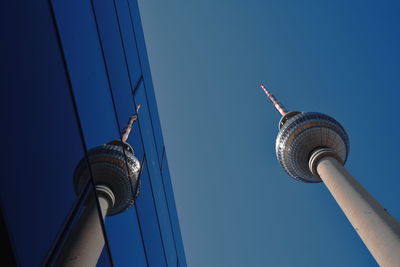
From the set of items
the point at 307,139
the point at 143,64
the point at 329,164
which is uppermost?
the point at 307,139

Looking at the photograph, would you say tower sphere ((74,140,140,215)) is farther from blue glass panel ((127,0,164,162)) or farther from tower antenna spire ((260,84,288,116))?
tower antenna spire ((260,84,288,116))

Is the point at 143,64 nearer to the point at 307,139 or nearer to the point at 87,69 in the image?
the point at 87,69

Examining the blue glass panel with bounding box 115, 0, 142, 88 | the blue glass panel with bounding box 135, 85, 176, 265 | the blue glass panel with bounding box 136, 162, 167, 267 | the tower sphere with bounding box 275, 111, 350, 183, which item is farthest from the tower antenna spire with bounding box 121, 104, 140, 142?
the tower sphere with bounding box 275, 111, 350, 183

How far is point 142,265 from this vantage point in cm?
952

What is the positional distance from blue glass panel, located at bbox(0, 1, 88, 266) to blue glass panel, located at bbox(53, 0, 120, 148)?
83 cm

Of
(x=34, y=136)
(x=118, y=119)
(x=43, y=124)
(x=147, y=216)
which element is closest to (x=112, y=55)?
(x=118, y=119)

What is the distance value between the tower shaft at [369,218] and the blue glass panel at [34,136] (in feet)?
68.1

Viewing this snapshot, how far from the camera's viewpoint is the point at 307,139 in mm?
37750

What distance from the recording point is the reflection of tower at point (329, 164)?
23.3 m

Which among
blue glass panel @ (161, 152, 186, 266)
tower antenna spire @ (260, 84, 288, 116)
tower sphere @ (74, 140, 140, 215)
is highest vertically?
tower antenna spire @ (260, 84, 288, 116)

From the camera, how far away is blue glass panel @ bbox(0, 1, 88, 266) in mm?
3074

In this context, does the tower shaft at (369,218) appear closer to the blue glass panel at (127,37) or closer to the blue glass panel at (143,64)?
the blue glass panel at (143,64)

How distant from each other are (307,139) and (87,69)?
3420cm

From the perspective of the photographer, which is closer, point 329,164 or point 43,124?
point 43,124
